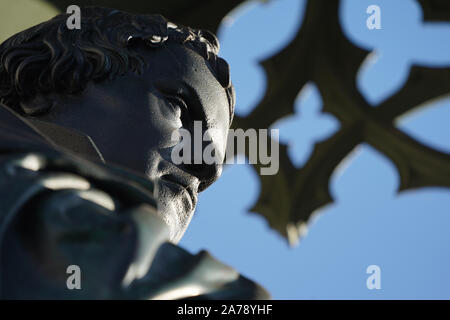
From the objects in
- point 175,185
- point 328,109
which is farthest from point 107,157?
point 328,109

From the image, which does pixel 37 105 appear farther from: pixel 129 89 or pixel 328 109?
pixel 328 109

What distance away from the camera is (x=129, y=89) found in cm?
144

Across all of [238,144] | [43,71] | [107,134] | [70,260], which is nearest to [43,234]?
[70,260]

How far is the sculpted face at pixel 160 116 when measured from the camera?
1348mm

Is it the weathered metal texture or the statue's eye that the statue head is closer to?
the statue's eye

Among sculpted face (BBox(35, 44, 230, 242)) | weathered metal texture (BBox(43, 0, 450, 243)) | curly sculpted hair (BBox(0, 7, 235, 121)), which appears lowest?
sculpted face (BBox(35, 44, 230, 242))

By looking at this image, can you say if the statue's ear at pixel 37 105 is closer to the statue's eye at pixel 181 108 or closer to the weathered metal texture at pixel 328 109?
the statue's eye at pixel 181 108

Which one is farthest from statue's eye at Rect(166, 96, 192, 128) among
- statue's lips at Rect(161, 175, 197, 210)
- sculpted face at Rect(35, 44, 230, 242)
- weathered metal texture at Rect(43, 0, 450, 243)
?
weathered metal texture at Rect(43, 0, 450, 243)

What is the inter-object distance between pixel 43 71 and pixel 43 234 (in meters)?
0.66

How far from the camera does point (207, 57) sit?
159 centimetres

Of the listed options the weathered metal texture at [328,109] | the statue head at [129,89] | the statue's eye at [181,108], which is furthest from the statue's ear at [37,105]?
the weathered metal texture at [328,109]

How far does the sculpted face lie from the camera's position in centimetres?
135

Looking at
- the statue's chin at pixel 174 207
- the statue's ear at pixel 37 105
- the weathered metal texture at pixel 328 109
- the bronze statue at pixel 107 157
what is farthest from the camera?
the weathered metal texture at pixel 328 109

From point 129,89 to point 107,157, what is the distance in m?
0.13
